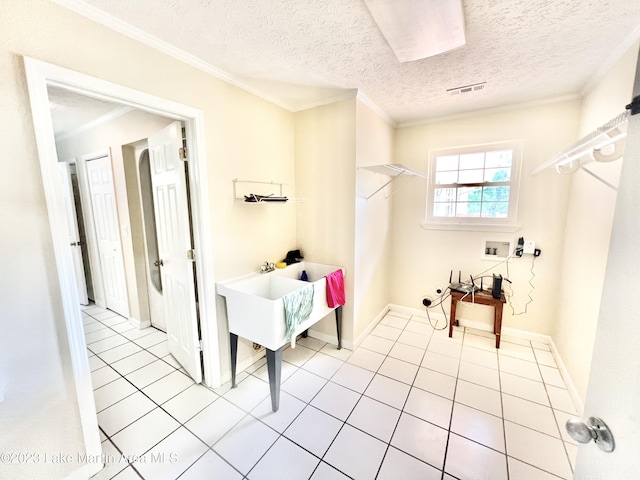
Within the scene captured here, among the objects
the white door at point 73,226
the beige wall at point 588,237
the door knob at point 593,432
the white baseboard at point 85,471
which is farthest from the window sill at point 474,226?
the white door at point 73,226

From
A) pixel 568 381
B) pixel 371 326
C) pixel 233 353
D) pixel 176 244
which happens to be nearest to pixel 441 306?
pixel 371 326

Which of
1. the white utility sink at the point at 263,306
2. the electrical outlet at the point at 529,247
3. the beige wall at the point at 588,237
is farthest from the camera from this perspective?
the electrical outlet at the point at 529,247

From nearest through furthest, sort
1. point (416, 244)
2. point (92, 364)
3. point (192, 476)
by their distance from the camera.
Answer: point (192, 476)
point (92, 364)
point (416, 244)

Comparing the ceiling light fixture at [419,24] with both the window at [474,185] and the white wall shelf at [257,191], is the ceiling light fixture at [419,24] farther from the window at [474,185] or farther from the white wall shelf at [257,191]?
the window at [474,185]

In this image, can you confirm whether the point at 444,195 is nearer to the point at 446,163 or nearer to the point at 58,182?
the point at 446,163

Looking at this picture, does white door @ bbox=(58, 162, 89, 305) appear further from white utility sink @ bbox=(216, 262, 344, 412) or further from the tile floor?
white utility sink @ bbox=(216, 262, 344, 412)

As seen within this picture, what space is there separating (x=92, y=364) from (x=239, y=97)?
9.19 ft

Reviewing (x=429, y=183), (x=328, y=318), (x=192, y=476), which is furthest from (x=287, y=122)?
(x=192, y=476)

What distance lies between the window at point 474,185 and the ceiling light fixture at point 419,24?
1674mm

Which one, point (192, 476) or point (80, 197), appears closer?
point (192, 476)

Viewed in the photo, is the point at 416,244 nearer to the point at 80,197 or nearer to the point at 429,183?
the point at 429,183

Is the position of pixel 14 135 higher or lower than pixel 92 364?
higher

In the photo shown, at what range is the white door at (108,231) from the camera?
3.04m

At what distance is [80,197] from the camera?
3459 millimetres
